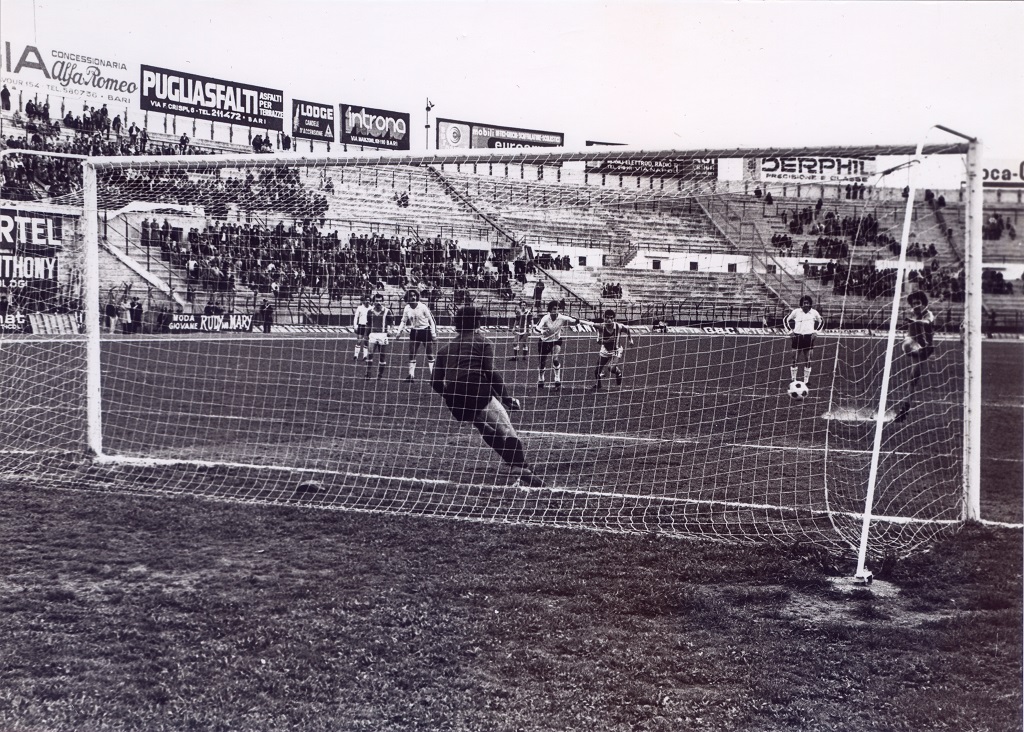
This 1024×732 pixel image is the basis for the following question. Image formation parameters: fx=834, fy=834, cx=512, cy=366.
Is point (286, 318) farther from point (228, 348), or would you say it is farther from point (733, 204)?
point (733, 204)

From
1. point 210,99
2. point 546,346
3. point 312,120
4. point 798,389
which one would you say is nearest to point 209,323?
point 546,346

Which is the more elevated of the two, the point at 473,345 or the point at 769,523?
the point at 473,345

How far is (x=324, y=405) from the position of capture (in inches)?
492

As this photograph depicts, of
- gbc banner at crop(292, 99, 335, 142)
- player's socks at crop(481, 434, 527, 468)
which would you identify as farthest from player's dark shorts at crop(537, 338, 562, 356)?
gbc banner at crop(292, 99, 335, 142)

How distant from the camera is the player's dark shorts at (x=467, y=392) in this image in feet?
23.1

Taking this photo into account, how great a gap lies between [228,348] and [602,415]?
41.6 feet

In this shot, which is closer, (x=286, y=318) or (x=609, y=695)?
(x=609, y=695)

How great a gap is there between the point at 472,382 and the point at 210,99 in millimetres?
39141

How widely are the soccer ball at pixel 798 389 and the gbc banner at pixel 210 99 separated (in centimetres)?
3481

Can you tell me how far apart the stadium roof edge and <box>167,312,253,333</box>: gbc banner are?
19.0 m

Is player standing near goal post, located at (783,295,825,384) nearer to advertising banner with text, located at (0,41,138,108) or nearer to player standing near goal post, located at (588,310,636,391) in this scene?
player standing near goal post, located at (588,310,636,391)

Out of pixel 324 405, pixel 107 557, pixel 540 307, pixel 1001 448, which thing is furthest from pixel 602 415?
pixel 540 307

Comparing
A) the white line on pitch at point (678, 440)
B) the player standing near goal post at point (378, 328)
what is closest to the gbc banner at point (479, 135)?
the player standing near goal post at point (378, 328)

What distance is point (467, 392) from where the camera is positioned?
23.2 feet
